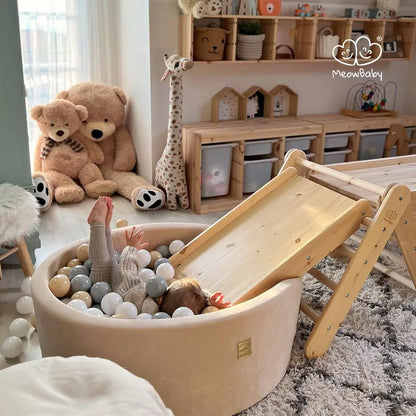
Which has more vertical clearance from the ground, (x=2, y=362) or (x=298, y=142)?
(x=298, y=142)

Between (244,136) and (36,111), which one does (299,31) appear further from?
(36,111)

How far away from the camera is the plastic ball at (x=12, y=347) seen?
73.2 inches

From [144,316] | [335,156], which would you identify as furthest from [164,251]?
[335,156]

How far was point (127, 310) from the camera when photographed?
165 cm

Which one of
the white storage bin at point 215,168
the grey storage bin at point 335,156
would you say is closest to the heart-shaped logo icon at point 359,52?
the grey storage bin at point 335,156

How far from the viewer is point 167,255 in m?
2.14

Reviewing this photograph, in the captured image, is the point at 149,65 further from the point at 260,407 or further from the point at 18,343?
the point at 260,407

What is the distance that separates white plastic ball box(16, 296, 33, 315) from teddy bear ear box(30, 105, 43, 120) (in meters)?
1.76

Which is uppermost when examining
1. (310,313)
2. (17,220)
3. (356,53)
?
(356,53)

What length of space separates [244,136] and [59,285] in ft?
6.47

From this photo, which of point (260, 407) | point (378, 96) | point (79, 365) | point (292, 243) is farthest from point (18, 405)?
point (378, 96)

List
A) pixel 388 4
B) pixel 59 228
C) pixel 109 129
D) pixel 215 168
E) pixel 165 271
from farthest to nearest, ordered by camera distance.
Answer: pixel 388 4, pixel 109 129, pixel 215 168, pixel 59 228, pixel 165 271

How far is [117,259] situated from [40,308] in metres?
0.44

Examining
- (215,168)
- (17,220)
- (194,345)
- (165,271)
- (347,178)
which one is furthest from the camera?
(215,168)
